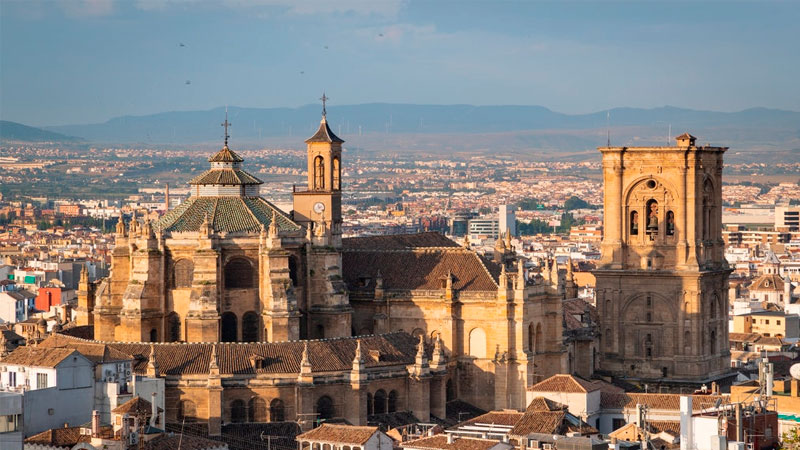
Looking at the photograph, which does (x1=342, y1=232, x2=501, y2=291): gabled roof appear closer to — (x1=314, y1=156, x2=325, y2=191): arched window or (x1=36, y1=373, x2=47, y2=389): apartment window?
(x1=314, y1=156, x2=325, y2=191): arched window

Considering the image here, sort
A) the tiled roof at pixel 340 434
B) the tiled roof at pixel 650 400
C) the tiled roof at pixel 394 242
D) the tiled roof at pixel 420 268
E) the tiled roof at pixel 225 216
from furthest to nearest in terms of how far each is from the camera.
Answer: the tiled roof at pixel 394 242, the tiled roof at pixel 420 268, the tiled roof at pixel 225 216, the tiled roof at pixel 650 400, the tiled roof at pixel 340 434

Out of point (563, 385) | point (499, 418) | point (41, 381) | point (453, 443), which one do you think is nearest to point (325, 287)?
point (563, 385)

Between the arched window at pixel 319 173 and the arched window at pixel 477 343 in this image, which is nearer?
the arched window at pixel 477 343

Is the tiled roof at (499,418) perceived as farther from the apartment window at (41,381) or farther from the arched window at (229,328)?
the apartment window at (41,381)

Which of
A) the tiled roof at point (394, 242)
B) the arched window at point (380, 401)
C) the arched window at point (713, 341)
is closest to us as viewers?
the arched window at point (380, 401)

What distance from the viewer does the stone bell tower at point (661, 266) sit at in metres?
95.8

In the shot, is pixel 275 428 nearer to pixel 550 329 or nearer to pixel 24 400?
pixel 24 400

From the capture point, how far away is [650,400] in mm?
78562

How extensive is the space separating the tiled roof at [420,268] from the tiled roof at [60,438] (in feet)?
73.9

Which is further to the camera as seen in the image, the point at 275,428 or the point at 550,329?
the point at 550,329

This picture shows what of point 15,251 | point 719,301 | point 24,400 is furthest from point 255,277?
point 15,251

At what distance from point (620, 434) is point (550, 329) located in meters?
18.0

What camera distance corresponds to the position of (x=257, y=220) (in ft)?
279

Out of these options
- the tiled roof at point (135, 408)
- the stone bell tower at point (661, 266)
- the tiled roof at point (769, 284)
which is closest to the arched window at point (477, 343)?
the stone bell tower at point (661, 266)
